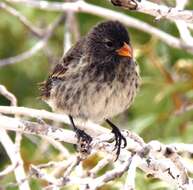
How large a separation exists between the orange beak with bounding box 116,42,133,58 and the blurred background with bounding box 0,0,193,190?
71 centimetres

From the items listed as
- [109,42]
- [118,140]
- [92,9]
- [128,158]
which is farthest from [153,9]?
[92,9]

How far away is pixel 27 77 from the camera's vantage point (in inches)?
348

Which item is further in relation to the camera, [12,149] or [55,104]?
[55,104]

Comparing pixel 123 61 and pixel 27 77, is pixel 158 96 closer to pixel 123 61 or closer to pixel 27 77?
pixel 123 61

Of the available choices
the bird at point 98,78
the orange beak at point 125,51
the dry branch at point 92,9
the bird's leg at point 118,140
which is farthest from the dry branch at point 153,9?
the dry branch at point 92,9

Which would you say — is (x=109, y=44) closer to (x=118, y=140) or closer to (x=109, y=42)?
(x=109, y=42)

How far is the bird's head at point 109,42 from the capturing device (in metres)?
4.79

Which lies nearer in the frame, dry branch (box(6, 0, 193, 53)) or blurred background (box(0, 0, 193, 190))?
dry branch (box(6, 0, 193, 53))

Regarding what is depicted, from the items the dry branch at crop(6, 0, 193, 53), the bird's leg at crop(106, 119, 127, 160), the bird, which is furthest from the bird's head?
the bird's leg at crop(106, 119, 127, 160)

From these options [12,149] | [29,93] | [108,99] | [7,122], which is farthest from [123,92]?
[29,93]

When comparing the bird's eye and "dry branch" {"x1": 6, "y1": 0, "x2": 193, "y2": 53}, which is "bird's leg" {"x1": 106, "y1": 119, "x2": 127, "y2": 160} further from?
"dry branch" {"x1": 6, "y1": 0, "x2": 193, "y2": 53}

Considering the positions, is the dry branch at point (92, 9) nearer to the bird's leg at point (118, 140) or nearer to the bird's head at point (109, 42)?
the bird's head at point (109, 42)

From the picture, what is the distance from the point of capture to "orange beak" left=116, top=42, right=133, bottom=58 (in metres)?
4.70

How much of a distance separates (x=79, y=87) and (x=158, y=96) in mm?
1632
